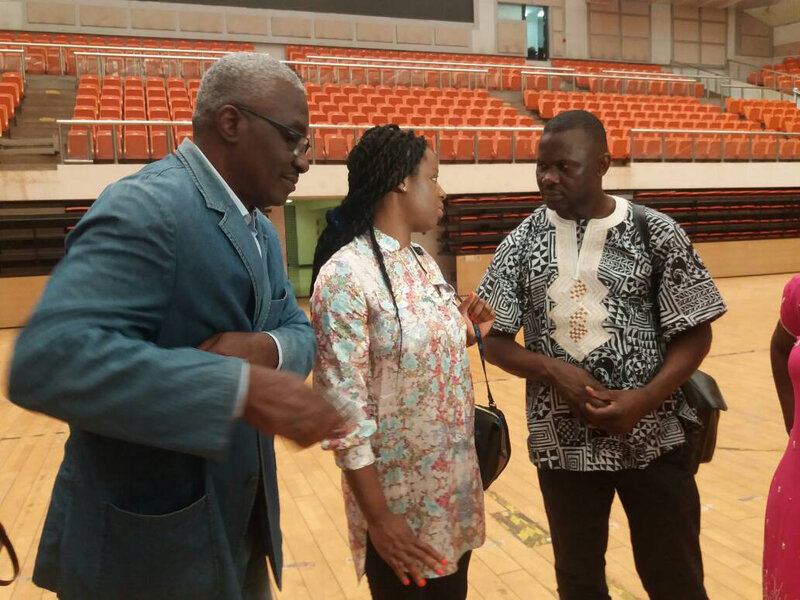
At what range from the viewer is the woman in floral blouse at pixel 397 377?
1.27 metres

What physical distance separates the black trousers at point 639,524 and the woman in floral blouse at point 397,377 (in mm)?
290

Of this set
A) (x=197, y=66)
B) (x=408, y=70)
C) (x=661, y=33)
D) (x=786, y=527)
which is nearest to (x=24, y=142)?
(x=197, y=66)

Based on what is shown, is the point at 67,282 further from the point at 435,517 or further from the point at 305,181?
the point at 305,181

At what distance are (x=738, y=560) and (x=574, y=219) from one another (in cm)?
166

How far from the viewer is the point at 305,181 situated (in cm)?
886

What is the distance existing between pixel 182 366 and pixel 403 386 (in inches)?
26.4

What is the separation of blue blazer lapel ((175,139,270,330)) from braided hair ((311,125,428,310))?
15.6 inches

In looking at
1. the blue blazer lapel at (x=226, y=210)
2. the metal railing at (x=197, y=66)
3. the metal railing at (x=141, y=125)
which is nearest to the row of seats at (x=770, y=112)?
the metal railing at (x=197, y=66)

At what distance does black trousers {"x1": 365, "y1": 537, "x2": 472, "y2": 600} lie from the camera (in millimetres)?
1376

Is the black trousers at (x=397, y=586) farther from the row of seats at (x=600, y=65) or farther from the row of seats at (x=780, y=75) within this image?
the row of seats at (x=780, y=75)

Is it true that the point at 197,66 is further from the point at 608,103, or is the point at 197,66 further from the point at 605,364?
the point at 605,364

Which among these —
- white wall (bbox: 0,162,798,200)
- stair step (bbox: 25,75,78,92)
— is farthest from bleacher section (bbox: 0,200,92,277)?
stair step (bbox: 25,75,78,92)

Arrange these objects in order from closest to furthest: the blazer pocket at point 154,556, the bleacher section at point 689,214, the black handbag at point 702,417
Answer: the blazer pocket at point 154,556, the black handbag at point 702,417, the bleacher section at point 689,214

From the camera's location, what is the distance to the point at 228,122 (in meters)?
1.00
